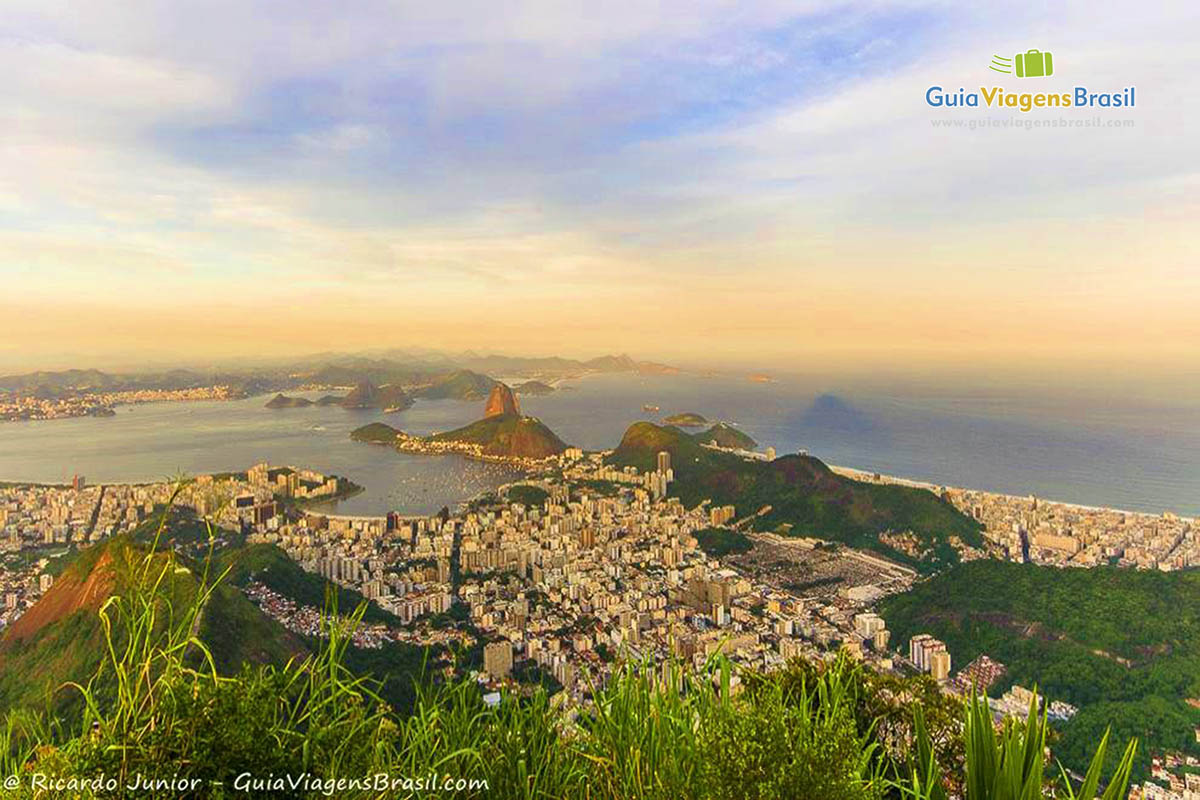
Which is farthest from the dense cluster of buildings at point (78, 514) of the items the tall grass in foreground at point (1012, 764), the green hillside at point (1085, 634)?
the green hillside at point (1085, 634)

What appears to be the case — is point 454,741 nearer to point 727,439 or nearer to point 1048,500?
point 1048,500

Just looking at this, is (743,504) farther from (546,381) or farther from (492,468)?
(546,381)

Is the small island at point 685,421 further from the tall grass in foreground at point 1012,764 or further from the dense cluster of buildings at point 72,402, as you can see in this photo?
the tall grass in foreground at point 1012,764

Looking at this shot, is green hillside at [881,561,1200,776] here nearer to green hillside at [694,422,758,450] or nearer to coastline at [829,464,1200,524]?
coastline at [829,464,1200,524]

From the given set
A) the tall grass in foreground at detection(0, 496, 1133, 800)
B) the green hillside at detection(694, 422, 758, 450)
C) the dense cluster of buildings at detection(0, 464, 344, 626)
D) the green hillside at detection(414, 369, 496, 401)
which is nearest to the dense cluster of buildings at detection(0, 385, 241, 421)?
the dense cluster of buildings at detection(0, 464, 344, 626)

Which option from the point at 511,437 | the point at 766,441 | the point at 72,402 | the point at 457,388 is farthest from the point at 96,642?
the point at 457,388

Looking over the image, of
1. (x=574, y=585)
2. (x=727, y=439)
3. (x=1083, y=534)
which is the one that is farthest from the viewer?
(x=727, y=439)
